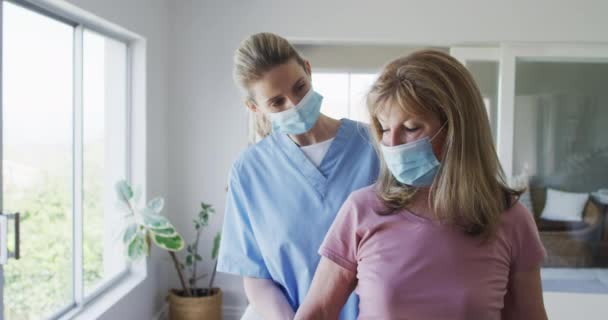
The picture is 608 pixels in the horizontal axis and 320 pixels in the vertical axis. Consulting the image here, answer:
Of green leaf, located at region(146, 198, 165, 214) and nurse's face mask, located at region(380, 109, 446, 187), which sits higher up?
nurse's face mask, located at region(380, 109, 446, 187)

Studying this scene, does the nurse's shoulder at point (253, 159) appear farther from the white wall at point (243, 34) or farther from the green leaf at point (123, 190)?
the white wall at point (243, 34)

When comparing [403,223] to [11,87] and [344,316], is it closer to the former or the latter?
[344,316]

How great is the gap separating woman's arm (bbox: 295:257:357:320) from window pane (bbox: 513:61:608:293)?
296 centimetres

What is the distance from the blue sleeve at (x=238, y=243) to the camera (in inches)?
57.9

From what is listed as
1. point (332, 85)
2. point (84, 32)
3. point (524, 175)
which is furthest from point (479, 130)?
point (332, 85)

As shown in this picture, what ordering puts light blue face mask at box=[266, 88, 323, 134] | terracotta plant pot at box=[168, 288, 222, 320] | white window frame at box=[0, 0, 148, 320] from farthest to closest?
terracotta plant pot at box=[168, 288, 222, 320], white window frame at box=[0, 0, 148, 320], light blue face mask at box=[266, 88, 323, 134]

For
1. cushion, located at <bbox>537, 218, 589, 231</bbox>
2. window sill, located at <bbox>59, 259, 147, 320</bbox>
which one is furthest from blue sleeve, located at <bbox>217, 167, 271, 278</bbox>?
cushion, located at <bbox>537, 218, 589, 231</bbox>

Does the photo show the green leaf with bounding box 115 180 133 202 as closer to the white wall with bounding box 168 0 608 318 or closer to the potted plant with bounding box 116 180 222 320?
the potted plant with bounding box 116 180 222 320

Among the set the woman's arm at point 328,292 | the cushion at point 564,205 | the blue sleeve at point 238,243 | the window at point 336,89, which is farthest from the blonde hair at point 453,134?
the window at point 336,89

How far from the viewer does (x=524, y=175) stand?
12.1ft

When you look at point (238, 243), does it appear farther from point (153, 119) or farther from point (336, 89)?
point (336, 89)

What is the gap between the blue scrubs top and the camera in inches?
54.8

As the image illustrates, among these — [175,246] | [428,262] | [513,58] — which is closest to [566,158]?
[513,58]

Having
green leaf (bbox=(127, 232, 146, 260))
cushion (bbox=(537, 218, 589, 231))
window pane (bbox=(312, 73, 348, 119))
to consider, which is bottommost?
green leaf (bbox=(127, 232, 146, 260))
